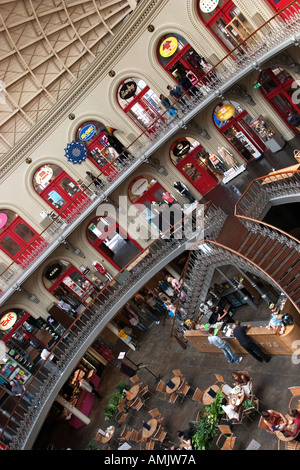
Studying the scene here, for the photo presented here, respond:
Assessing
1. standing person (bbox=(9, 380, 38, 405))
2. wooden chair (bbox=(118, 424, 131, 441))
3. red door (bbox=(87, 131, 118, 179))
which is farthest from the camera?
red door (bbox=(87, 131, 118, 179))

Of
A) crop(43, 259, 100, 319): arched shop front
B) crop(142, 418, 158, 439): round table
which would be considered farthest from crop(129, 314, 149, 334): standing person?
crop(142, 418, 158, 439): round table

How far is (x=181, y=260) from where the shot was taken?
27516 millimetres

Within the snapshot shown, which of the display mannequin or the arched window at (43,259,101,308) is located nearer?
the display mannequin

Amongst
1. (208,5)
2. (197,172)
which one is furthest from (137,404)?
(208,5)

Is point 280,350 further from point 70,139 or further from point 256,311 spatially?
point 70,139

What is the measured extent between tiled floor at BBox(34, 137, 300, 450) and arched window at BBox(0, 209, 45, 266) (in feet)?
27.8

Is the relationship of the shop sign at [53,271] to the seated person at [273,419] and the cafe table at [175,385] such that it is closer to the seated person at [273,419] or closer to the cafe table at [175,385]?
the cafe table at [175,385]

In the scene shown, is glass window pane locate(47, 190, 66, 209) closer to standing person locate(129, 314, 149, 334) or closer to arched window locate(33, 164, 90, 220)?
arched window locate(33, 164, 90, 220)

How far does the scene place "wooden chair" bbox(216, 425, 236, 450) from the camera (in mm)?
16406

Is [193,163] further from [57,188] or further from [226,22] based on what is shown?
[57,188]

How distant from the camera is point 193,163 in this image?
94.2ft

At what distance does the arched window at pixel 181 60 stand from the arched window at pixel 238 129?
204 cm

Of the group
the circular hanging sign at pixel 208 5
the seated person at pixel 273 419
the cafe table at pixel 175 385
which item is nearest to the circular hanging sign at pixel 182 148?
the circular hanging sign at pixel 208 5
